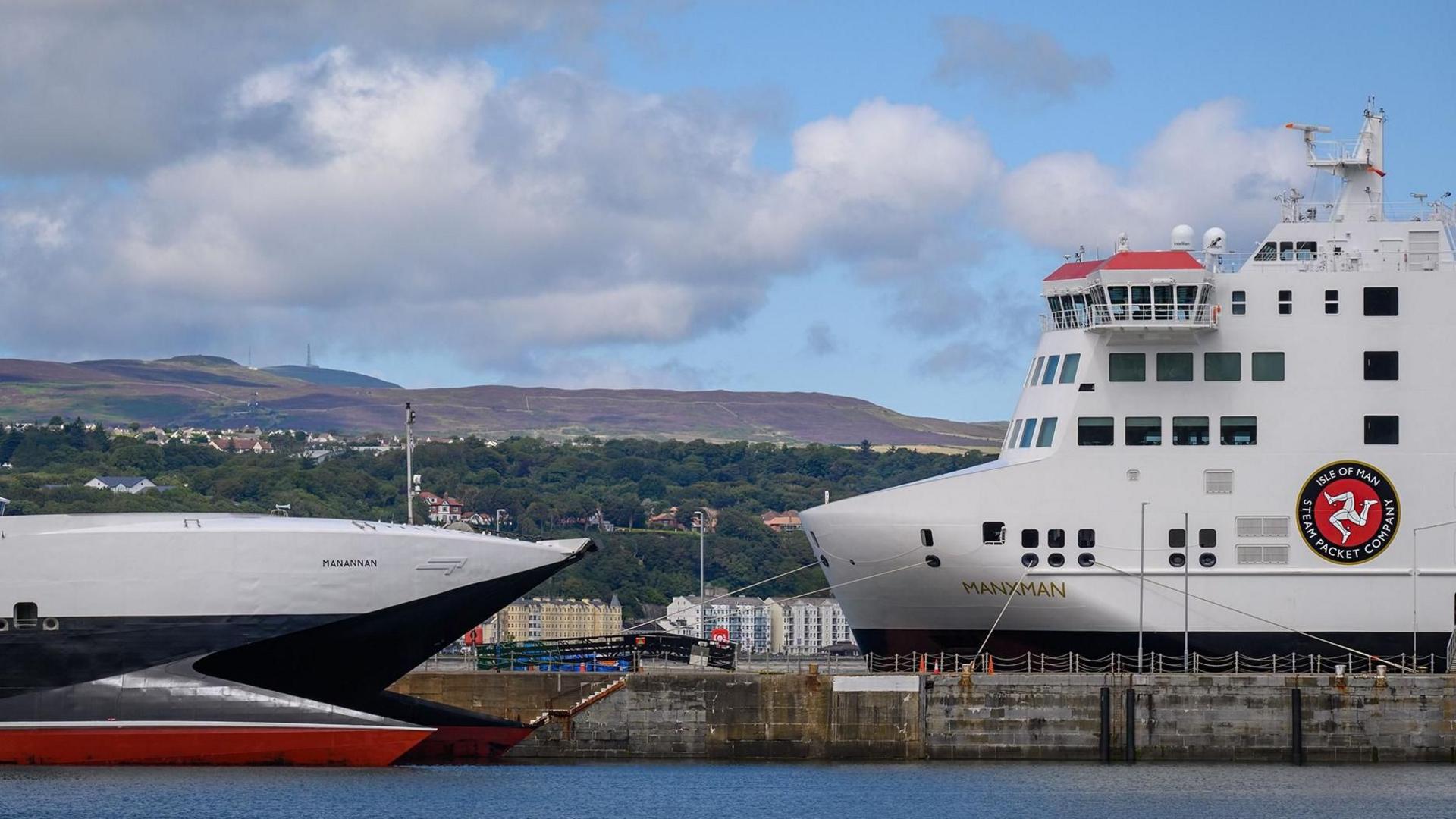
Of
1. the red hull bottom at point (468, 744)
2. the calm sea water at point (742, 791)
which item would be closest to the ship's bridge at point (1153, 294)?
the calm sea water at point (742, 791)

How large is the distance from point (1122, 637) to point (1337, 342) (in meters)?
8.08

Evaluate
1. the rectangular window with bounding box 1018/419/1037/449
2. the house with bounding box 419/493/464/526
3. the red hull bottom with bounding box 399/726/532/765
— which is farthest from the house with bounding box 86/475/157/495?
the rectangular window with bounding box 1018/419/1037/449

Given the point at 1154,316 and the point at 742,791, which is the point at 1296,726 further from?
the point at 742,791

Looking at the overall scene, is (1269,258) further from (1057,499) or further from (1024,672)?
(1024,672)

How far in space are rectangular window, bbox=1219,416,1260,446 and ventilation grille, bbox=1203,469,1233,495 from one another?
0.65 meters

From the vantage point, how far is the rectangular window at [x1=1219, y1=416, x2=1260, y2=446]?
161ft

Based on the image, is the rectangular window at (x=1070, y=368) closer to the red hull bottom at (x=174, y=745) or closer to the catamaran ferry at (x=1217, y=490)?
the catamaran ferry at (x=1217, y=490)

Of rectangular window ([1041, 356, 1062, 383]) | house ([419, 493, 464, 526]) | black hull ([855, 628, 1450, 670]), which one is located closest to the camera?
black hull ([855, 628, 1450, 670])

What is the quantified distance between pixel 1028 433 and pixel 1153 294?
433 centimetres

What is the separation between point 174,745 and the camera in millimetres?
45812

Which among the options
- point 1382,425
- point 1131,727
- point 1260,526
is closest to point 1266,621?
point 1260,526

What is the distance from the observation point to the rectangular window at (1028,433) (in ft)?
166

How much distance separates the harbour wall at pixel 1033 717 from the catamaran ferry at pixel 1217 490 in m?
1.53

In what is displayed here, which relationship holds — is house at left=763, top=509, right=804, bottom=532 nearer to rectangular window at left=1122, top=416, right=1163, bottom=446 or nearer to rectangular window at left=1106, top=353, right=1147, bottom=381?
rectangular window at left=1106, top=353, right=1147, bottom=381
